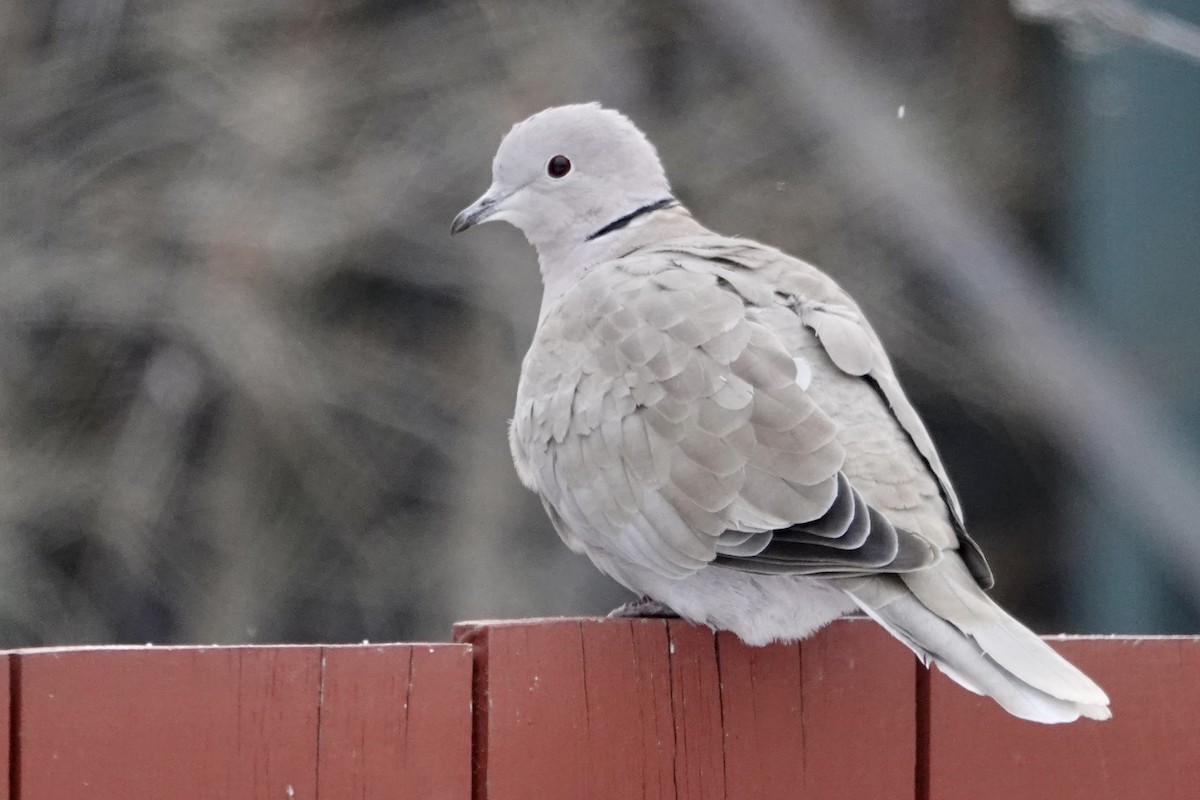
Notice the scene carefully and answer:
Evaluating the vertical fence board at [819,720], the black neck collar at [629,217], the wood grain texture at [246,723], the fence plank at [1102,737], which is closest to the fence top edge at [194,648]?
the wood grain texture at [246,723]

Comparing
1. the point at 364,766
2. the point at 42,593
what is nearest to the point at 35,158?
the point at 42,593

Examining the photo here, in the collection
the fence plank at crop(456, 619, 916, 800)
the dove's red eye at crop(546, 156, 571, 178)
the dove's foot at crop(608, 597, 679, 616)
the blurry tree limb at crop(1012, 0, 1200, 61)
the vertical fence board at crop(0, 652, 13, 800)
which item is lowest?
the fence plank at crop(456, 619, 916, 800)

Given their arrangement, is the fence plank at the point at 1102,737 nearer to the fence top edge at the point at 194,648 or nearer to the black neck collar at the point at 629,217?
the fence top edge at the point at 194,648

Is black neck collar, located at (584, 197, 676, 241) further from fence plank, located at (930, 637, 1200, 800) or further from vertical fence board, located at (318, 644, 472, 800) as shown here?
vertical fence board, located at (318, 644, 472, 800)

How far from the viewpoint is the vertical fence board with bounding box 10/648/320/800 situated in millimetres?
1952

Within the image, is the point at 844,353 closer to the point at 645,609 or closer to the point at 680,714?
the point at 645,609

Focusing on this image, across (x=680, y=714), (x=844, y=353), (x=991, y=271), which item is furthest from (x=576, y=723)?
(x=991, y=271)

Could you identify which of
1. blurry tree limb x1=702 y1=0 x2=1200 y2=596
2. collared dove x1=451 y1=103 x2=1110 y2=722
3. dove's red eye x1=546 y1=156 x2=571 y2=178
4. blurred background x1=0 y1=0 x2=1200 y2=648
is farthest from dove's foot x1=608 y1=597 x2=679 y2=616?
blurry tree limb x1=702 y1=0 x2=1200 y2=596

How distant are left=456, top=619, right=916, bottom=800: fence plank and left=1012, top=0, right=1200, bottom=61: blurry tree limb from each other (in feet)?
8.99

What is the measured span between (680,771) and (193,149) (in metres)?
4.26

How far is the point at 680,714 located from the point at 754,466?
1.43 ft

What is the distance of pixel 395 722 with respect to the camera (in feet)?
6.84

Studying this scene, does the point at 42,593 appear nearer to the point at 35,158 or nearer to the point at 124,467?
the point at 124,467

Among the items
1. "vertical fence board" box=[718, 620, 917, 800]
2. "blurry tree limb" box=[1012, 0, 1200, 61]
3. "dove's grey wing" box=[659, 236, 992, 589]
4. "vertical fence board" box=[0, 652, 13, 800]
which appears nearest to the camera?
"vertical fence board" box=[0, 652, 13, 800]
